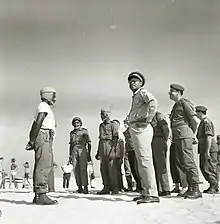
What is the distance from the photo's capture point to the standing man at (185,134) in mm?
3207

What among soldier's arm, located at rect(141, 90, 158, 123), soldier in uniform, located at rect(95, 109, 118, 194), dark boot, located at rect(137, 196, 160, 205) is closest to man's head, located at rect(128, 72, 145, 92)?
soldier's arm, located at rect(141, 90, 158, 123)

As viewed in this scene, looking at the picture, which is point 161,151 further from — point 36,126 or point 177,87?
point 36,126

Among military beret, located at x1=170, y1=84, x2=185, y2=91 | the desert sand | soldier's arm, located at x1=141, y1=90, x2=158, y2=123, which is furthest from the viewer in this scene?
military beret, located at x1=170, y1=84, x2=185, y2=91

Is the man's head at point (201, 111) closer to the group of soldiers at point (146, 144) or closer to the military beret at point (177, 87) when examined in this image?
the group of soldiers at point (146, 144)

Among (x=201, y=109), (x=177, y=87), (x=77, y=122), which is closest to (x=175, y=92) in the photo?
(x=177, y=87)

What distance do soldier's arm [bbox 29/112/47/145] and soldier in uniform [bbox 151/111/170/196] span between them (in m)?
1.11

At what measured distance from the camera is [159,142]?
365 cm

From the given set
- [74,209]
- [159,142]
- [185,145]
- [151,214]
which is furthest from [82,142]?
[151,214]

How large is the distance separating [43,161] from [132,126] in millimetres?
658

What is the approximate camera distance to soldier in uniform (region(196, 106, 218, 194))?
12.8ft

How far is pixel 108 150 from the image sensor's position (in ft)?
13.7

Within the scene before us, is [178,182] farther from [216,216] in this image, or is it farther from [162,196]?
[216,216]

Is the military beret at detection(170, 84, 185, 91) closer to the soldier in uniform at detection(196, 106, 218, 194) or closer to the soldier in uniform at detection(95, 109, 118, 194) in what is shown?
the soldier in uniform at detection(196, 106, 218, 194)

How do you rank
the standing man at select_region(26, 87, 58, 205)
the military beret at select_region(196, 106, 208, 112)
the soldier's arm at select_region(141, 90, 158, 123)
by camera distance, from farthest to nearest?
1. the military beret at select_region(196, 106, 208, 112)
2. the standing man at select_region(26, 87, 58, 205)
3. the soldier's arm at select_region(141, 90, 158, 123)
